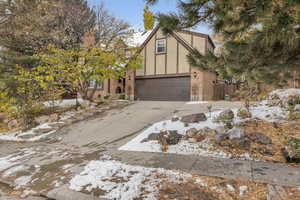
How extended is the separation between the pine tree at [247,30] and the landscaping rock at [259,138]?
1.45m

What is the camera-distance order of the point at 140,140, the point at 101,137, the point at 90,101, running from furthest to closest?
the point at 90,101, the point at 101,137, the point at 140,140

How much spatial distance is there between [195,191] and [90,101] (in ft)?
31.7

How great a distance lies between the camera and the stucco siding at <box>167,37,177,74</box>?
12457 millimetres

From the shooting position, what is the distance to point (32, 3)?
9.62 m

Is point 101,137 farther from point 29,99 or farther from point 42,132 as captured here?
point 29,99

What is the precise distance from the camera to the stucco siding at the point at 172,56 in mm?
12457

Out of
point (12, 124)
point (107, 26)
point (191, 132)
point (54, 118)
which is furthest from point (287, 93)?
point (12, 124)

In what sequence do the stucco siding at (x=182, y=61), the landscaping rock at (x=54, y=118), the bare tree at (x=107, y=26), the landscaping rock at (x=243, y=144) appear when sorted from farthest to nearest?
the stucco siding at (x=182, y=61) < the bare tree at (x=107, y=26) < the landscaping rock at (x=54, y=118) < the landscaping rock at (x=243, y=144)

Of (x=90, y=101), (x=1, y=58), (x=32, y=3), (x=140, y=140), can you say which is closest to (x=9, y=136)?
(x=90, y=101)

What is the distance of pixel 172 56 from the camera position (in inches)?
496

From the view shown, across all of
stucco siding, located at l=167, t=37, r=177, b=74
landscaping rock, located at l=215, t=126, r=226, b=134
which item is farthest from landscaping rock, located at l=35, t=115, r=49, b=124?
stucco siding, located at l=167, t=37, r=177, b=74

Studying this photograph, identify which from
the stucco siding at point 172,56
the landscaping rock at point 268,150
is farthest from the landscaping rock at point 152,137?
the stucco siding at point 172,56

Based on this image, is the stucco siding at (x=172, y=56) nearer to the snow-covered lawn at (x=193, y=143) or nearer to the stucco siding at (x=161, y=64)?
the stucco siding at (x=161, y=64)

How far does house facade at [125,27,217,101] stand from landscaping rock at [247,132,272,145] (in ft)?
25.5
